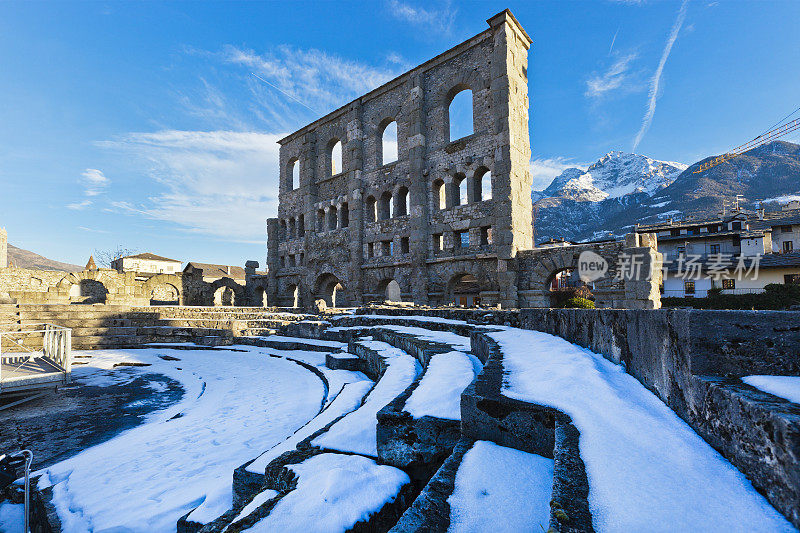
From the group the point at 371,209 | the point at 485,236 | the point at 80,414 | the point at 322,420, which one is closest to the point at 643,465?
the point at 322,420

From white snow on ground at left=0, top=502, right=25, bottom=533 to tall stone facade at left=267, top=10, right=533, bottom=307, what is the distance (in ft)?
42.8

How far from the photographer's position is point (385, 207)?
747 inches

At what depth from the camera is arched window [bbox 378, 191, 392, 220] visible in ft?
62.0

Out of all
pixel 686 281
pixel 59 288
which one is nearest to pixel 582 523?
pixel 59 288

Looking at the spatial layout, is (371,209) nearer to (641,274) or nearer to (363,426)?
(641,274)

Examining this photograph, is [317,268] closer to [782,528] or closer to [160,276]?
[160,276]

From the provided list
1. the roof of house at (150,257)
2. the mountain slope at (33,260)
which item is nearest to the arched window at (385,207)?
the roof of house at (150,257)

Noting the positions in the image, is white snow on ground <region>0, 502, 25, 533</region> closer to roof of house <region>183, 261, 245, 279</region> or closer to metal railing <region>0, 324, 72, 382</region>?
metal railing <region>0, 324, 72, 382</region>

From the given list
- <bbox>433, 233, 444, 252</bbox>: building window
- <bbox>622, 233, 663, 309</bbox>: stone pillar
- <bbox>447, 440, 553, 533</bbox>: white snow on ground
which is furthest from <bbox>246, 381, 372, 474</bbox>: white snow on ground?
<bbox>433, 233, 444, 252</bbox>: building window

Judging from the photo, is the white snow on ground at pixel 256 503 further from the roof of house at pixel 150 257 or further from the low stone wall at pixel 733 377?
the roof of house at pixel 150 257

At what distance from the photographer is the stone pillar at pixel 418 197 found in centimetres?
1675

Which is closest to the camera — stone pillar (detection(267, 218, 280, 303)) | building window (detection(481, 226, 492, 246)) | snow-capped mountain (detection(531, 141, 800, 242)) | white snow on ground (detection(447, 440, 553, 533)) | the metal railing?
white snow on ground (detection(447, 440, 553, 533))

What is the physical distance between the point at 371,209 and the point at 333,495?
18527mm

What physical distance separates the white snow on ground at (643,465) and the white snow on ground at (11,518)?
145 inches
